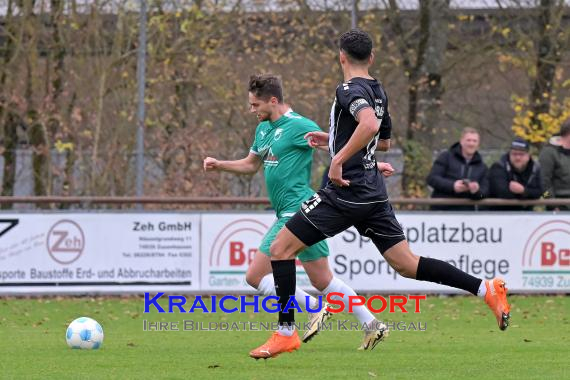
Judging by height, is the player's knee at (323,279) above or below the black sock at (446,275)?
below

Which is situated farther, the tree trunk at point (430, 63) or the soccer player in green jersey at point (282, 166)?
the tree trunk at point (430, 63)

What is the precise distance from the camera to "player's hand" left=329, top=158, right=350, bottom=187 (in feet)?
26.1

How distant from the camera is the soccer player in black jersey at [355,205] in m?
7.98

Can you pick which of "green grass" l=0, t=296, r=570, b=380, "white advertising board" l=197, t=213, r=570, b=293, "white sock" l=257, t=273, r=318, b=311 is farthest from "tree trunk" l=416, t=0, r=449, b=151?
"white sock" l=257, t=273, r=318, b=311

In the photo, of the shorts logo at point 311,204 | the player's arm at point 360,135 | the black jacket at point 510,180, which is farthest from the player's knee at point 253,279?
the black jacket at point 510,180

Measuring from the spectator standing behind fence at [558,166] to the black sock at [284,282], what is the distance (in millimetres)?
7328

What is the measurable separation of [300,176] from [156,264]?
18.9ft

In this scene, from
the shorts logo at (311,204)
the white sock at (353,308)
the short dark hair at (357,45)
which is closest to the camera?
the short dark hair at (357,45)

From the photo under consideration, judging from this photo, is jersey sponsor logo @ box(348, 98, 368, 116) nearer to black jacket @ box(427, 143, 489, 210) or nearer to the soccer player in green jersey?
the soccer player in green jersey

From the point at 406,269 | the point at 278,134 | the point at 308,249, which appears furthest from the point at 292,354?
the point at 278,134

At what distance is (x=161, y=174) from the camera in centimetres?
1838

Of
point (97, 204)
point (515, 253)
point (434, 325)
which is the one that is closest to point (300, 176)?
point (434, 325)

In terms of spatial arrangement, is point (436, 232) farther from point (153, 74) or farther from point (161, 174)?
point (153, 74)

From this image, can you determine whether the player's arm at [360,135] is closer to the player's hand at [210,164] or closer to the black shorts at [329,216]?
the black shorts at [329,216]
